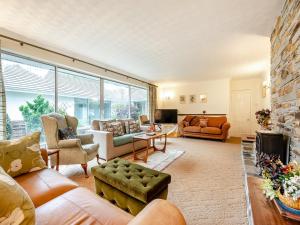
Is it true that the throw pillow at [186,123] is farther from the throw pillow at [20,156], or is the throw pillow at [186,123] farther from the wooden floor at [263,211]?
the throw pillow at [20,156]

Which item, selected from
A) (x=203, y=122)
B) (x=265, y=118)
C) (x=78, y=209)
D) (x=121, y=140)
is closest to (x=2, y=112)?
(x=121, y=140)

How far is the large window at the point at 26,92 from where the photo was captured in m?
2.63

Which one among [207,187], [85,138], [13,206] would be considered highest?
[13,206]

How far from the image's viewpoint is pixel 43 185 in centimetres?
129

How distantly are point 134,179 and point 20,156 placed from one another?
3.72 feet

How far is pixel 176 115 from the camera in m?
6.70

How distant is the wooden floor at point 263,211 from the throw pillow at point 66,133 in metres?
2.76

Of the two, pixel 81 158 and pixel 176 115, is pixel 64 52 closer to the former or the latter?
pixel 81 158

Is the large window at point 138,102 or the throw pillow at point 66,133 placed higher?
the large window at point 138,102

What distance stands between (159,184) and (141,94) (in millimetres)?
4993

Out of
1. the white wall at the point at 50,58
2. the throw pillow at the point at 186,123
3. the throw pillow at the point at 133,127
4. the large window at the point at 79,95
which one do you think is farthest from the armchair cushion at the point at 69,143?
the throw pillow at the point at 186,123

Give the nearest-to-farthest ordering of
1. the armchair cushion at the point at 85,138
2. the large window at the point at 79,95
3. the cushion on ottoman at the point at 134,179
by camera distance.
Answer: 1. the cushion on ottoman at the point at 134,179
2. the armchair cushion at the point at 85,138
3. the large window at the point at 79,95

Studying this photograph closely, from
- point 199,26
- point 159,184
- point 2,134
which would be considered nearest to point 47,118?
point 2,134

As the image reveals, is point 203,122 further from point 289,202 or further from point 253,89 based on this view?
point 289,202
